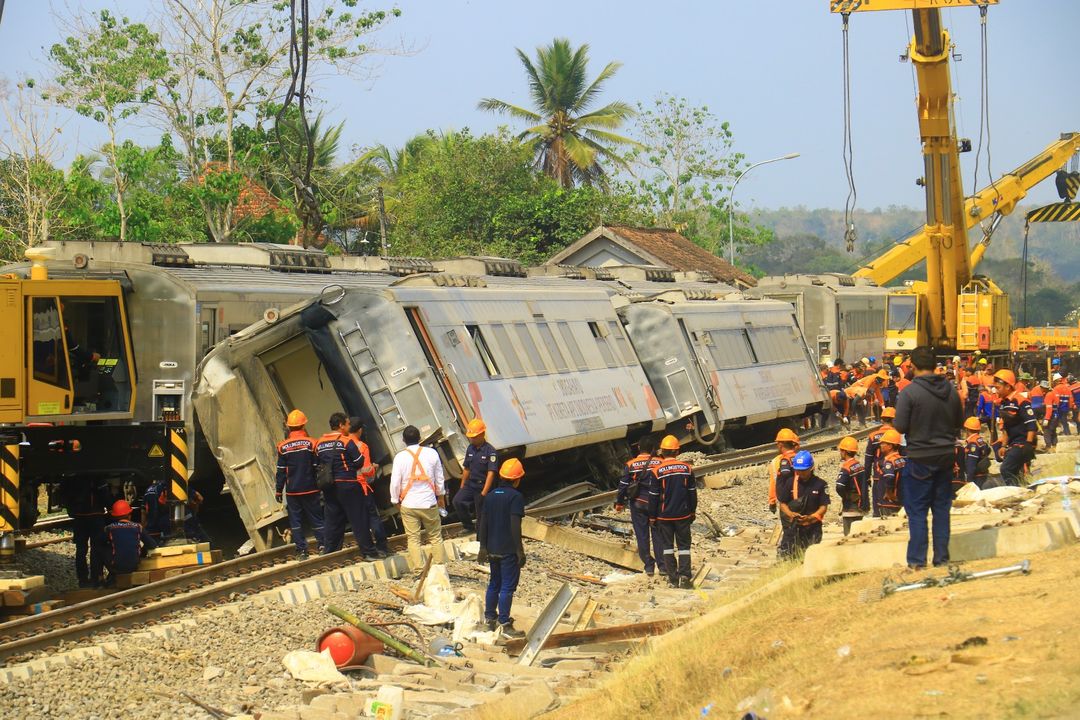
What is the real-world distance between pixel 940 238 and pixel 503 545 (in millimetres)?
23437

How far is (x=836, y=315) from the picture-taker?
38656 millimetres

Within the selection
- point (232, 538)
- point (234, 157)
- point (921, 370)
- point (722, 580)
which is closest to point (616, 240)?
point (234, 157)

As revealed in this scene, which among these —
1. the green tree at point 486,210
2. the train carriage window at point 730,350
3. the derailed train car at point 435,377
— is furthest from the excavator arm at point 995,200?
the derailed train car at point 435,377

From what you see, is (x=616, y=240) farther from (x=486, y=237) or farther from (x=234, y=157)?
(x=234, y=157)

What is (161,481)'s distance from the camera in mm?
16891

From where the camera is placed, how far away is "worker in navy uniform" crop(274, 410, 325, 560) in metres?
15.1

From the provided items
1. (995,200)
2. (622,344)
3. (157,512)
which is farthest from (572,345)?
(995,200)

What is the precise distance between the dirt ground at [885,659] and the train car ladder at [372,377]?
692cm

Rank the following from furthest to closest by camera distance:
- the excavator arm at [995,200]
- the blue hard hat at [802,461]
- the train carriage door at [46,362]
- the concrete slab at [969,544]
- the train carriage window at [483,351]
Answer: the excavator arm at [995,200] < the train carriage window at [483,351] < the train carriage door at [46,362] < the blue hard hat at [802,461] < the concrete slab at [969,544]

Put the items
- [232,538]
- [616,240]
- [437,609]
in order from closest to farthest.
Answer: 1. [437,609]
2. [232,538]
3. [616,240]

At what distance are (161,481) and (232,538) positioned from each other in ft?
8.23

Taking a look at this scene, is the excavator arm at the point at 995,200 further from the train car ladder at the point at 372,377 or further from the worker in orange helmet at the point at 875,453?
the train car ladder at the point at 372,377

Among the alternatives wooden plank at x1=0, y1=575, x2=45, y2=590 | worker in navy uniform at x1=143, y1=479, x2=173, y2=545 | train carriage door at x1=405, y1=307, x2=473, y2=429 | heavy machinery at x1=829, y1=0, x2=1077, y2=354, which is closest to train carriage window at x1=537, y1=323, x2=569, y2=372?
train carriage door at x1=405, y1=307, x2=473, y2=429

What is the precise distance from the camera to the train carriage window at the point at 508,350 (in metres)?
19.1
